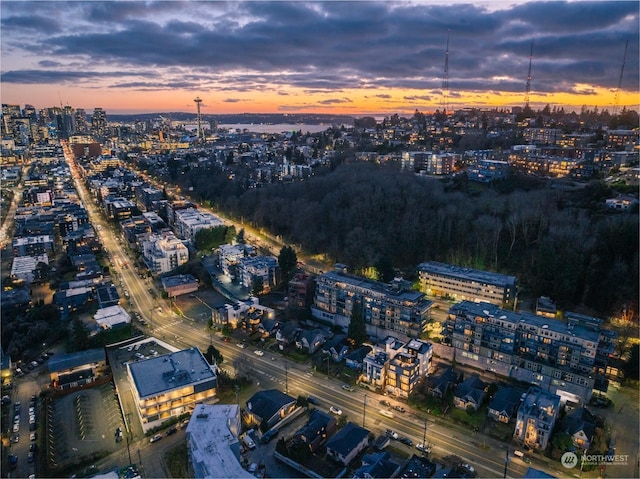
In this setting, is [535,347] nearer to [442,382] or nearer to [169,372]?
[442,382]

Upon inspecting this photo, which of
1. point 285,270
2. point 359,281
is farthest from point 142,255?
point 359,281

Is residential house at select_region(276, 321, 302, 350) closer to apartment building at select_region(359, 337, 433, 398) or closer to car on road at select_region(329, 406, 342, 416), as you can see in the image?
apartment building at select_region(359, 337, 433, 398)

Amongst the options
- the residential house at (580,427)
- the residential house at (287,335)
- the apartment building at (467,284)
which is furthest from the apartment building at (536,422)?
the residential house at (287,335)

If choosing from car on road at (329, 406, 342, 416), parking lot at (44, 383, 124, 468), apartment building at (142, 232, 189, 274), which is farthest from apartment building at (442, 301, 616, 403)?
apartment building at (142, 232, 189, 274)

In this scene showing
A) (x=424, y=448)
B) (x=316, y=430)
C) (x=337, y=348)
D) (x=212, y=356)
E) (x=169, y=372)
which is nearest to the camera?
(x=424, y=448)

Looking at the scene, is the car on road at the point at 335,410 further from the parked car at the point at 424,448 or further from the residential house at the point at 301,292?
the residential house at the point at 301,292
